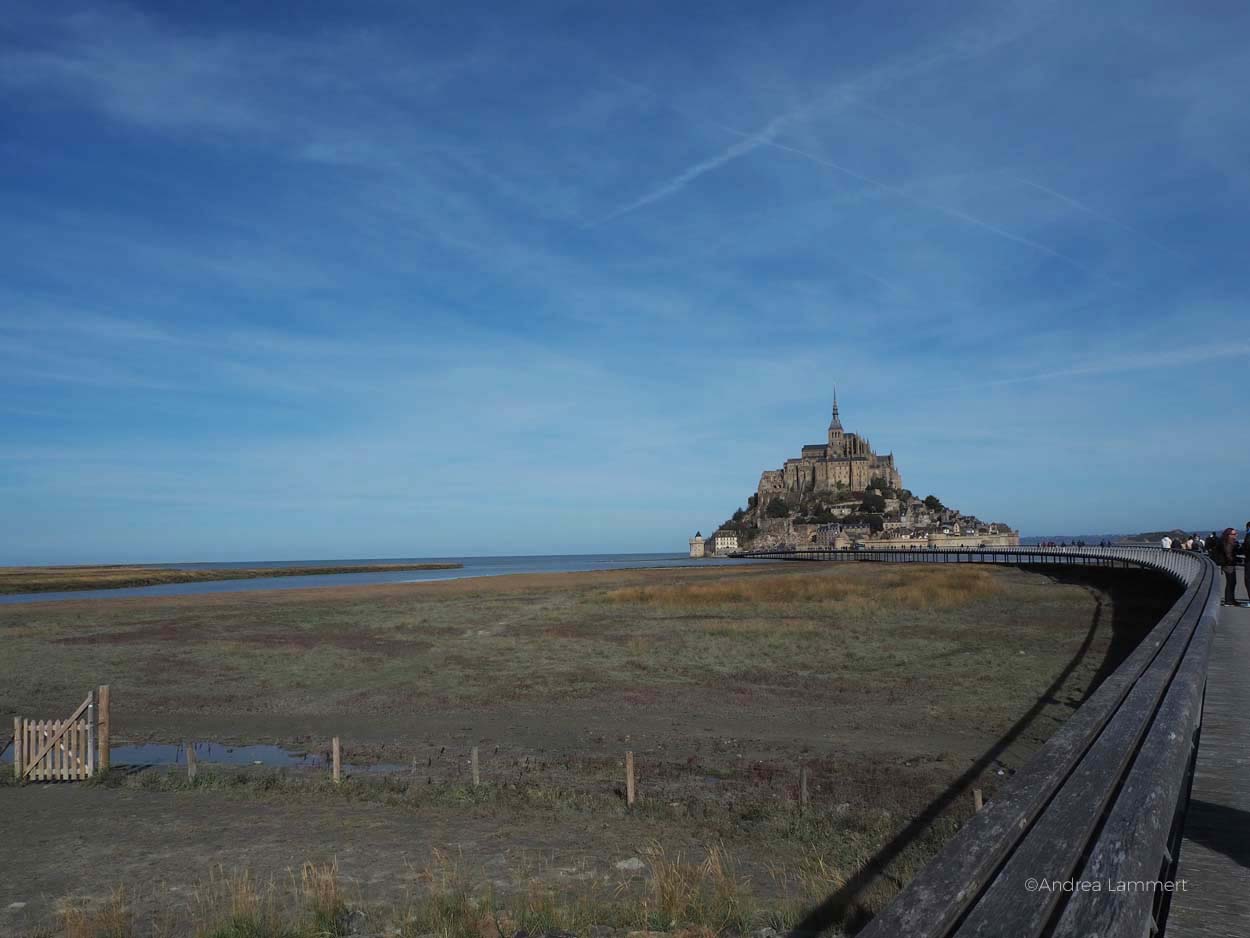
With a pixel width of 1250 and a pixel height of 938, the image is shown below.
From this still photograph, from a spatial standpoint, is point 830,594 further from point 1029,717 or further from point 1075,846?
point 1075,846

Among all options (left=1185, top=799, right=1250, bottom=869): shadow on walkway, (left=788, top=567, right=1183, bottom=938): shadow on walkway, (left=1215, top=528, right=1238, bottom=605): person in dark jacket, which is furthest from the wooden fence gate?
(left=1215, top=528, right=1238, bottom=605): person in dark jacket

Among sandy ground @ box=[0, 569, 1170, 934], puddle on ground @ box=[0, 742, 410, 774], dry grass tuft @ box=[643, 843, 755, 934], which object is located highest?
dry grass tuft @ box=[643, 843, 755, 934]

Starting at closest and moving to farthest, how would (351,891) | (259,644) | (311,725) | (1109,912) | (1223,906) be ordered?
(1109,912), (1223,906), (351,891), (311,725), (259,644)

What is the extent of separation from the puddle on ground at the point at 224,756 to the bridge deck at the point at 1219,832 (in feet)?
44.4

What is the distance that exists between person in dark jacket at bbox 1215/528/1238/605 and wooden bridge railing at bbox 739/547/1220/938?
1820 centimetres

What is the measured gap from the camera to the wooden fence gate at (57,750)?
16.9 meters

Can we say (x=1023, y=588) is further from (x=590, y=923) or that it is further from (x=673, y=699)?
(x=590, y=923)

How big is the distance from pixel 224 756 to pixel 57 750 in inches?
122

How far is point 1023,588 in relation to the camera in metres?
51.0

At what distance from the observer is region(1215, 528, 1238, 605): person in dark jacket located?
2173 cm

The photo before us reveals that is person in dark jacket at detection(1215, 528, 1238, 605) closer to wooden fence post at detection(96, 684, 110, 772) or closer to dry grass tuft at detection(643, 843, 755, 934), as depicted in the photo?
dry grass tuft at detection(643, 843, 755, 934)

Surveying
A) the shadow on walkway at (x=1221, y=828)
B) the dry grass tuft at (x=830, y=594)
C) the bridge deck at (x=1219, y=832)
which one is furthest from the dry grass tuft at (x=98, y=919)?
the dry grass tuft at (x=830, y=594)

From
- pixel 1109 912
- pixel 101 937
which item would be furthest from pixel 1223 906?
pixel 101 937

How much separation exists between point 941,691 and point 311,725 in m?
15.5
